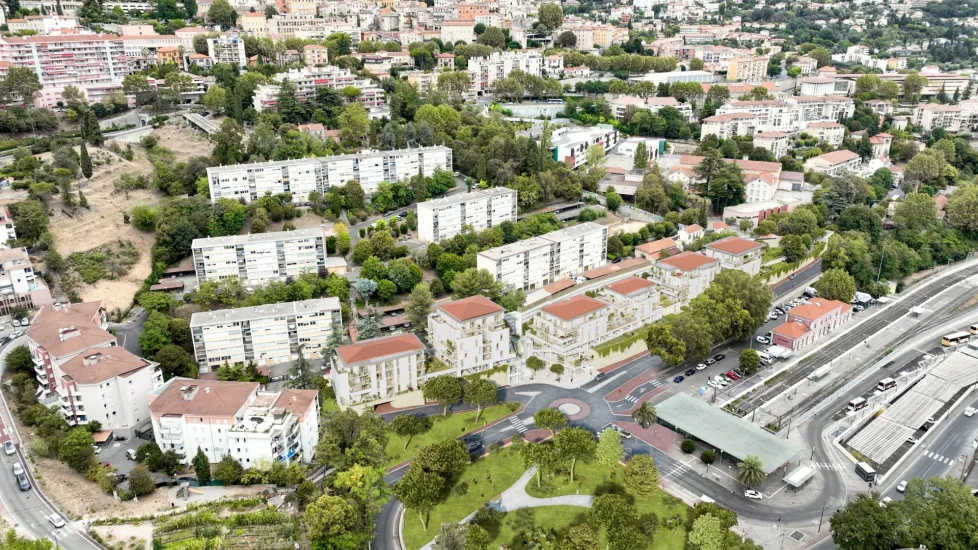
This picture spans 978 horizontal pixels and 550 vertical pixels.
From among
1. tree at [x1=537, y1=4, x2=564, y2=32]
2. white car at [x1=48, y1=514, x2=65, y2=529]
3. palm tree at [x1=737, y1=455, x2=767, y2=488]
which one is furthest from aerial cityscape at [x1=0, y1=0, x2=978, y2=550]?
tree at [x1=537, y1=4, x2=564, y2=32]

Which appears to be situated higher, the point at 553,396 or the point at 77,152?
the point at 77,152

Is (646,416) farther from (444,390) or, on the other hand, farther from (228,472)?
(228,472)

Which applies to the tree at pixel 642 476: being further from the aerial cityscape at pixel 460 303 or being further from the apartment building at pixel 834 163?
the apartment building at pixel 834 163

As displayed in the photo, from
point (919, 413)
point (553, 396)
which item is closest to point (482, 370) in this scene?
point (553, 396)

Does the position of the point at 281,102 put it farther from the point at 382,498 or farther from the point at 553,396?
the point at 382,498

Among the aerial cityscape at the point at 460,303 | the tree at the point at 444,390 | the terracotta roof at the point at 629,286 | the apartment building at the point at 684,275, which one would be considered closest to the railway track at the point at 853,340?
the aerial cityscape at the point at 460,303


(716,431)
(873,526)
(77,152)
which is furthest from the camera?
(77,152)

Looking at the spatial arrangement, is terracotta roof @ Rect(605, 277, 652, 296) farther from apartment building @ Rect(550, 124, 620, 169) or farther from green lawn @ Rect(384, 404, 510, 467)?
apartment building @ Rect(550, 124, 620, 169)
